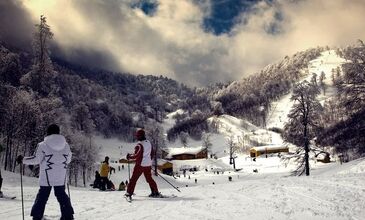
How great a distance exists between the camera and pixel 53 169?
350 inches

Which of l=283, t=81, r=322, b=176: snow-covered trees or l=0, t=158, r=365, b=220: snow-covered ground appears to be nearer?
l=0, t=158, r=365, b=220: snow-covered ground

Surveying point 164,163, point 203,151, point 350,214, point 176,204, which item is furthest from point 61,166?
point 203,151

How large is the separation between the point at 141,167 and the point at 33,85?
35799 millimetres

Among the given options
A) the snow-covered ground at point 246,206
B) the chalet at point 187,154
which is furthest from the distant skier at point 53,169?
the chalet at point 187,154

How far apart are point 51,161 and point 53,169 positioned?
19 centimetres

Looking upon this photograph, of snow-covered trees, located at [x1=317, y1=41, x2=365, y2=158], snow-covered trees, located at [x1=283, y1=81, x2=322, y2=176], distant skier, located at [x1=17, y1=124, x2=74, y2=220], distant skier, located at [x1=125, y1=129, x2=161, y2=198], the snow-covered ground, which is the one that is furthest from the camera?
snow-covered trees, located at [x1=283, y1=81, x2=322, y2=176]

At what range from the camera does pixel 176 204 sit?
11.4m

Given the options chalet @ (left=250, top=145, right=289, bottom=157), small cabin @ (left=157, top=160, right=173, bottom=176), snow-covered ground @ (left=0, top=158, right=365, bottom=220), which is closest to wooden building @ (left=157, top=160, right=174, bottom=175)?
small cabin @ (left=157, top=160, right=173, bottom=176)

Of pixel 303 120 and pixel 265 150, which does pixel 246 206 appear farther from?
pixel 265 150

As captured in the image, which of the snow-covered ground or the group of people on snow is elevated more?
the group of people on snow

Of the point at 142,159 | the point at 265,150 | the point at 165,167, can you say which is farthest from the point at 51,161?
the point at 265,150

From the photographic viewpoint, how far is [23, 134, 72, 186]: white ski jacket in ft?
29.0

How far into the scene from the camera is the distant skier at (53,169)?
8.77 metres

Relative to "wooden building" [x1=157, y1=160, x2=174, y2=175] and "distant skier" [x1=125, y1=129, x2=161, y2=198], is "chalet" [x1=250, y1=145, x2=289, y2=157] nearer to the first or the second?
"wooden building" [x1=157, y1=160, x2=174, y2=175]
